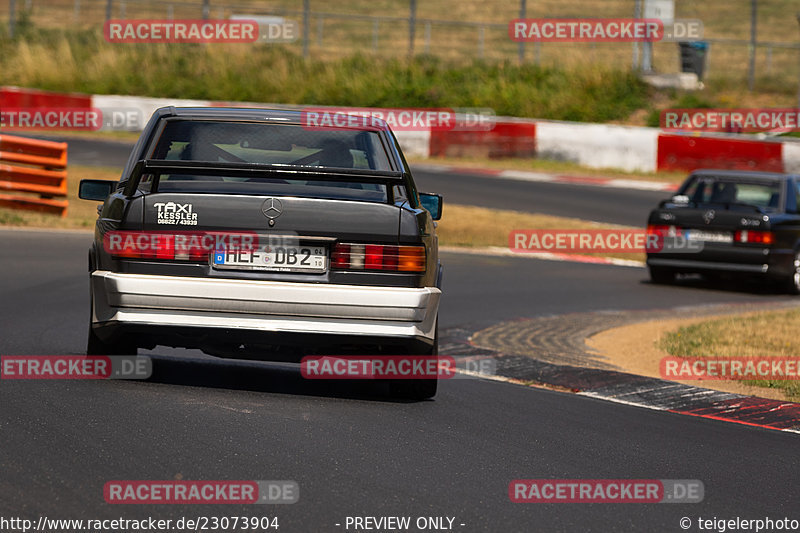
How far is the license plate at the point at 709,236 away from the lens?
16188 millimetres

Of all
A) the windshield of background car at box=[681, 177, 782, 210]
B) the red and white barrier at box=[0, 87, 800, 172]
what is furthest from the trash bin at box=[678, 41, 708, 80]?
the windshield of background car at box=[681, 177, 782, 210]

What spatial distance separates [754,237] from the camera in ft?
52.8

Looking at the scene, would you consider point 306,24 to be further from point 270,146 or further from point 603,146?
point 270,146

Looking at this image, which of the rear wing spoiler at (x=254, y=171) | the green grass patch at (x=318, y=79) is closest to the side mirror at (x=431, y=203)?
the rear wing spoiler at (x=254, y=171)

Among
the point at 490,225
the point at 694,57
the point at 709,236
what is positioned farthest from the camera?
the point at 694,57

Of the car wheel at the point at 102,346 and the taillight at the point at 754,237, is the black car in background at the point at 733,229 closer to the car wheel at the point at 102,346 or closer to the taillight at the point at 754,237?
the taillight at the point at 754,237

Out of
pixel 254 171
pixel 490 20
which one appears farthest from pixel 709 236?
pixel 490 20

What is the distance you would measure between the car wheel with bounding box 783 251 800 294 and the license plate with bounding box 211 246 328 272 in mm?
10797

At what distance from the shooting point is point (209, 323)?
685cm

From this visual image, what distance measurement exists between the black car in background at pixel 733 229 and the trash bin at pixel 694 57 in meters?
20.1

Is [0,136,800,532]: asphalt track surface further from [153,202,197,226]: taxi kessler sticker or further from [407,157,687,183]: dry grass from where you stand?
[407,157,687,183]: dry grass

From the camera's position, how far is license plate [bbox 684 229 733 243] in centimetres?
1619

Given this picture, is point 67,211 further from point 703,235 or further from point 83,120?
point 83,120

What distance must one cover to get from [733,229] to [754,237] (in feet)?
0.88
